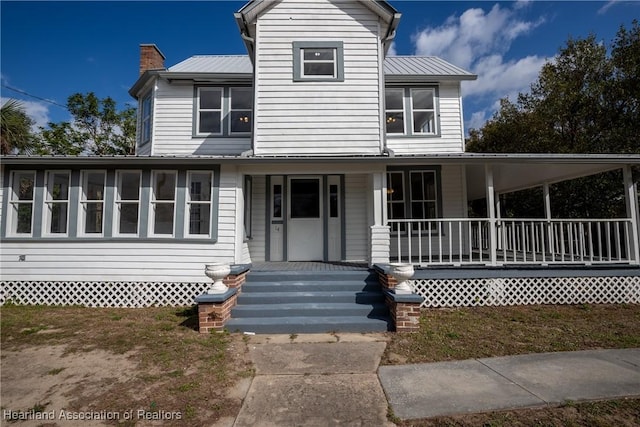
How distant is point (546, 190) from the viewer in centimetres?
984

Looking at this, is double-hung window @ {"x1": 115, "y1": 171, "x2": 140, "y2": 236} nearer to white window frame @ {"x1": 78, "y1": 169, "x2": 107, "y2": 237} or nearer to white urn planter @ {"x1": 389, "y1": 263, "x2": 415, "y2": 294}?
white window frame @ {"x1": 78, "y1": 169, "x2": 107, "y2": 237}

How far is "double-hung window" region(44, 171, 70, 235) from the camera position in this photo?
24.4ft

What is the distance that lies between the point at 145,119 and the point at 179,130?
187cm

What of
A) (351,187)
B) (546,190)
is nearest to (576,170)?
(546,190)

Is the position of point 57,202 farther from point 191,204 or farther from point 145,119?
point 145,119

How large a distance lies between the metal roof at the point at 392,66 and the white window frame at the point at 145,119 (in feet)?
4.88

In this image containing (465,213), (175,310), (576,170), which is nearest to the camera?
(175,310)

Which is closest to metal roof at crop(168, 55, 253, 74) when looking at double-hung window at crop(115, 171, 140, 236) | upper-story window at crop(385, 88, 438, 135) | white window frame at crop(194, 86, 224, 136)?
white window frame at crop(194, 86, 224, 136)

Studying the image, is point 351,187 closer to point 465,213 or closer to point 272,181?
point 272,181

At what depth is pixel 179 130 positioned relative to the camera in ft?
34.8

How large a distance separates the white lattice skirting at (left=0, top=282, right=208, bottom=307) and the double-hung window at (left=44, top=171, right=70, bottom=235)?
1.28 metres

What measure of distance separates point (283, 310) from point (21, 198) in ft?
22.7

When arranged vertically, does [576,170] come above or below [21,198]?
above

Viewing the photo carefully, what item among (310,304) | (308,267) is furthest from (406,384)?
(308,267)
